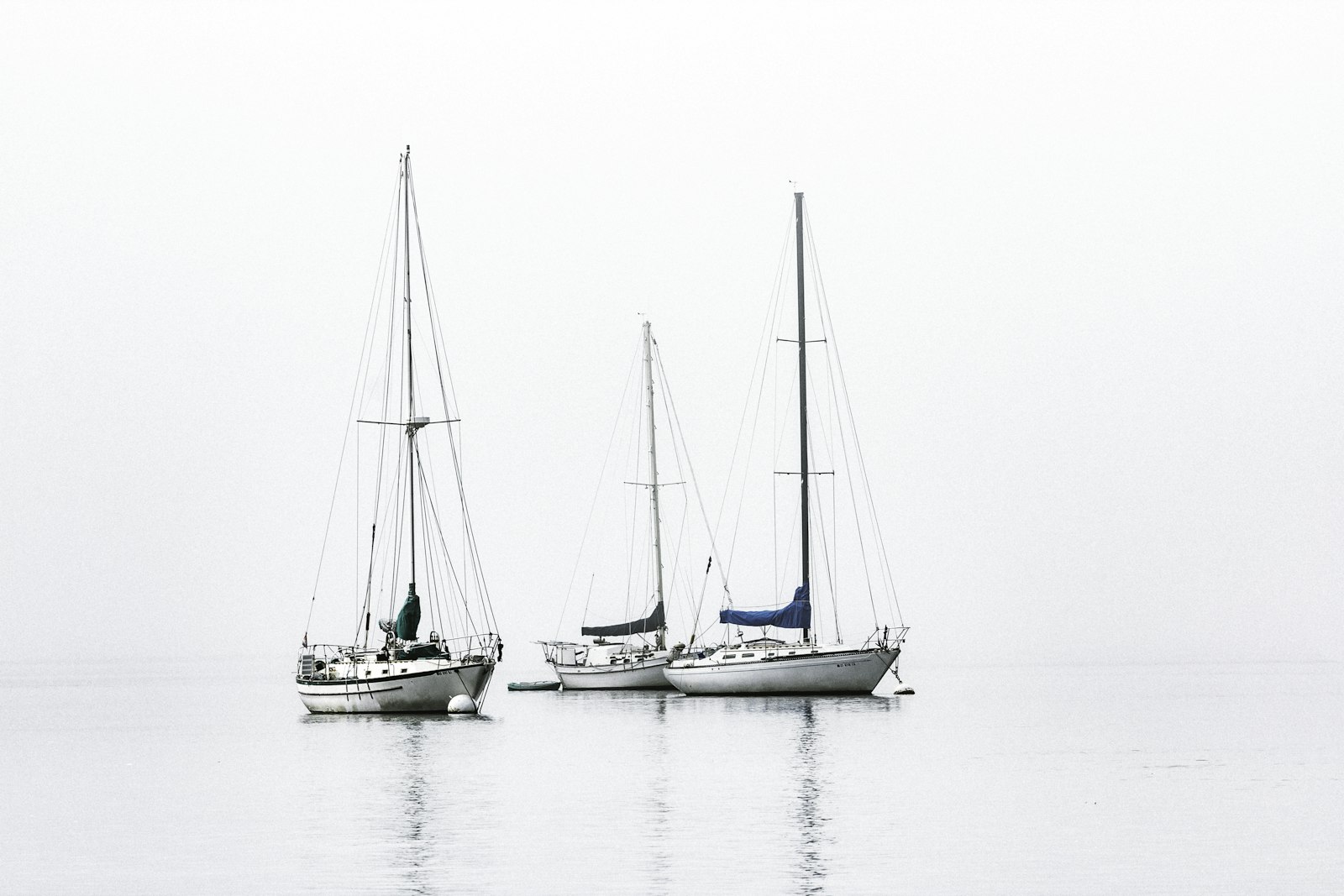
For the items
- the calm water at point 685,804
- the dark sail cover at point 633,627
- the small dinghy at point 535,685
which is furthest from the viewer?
the small dinghy at point 535,685

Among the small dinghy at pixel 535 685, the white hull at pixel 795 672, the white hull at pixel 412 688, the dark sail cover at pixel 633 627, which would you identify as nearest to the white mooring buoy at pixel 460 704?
the white hull at pixel 412 688

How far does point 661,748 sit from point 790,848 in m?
27.9

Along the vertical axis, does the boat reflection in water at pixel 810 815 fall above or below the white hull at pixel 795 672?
below

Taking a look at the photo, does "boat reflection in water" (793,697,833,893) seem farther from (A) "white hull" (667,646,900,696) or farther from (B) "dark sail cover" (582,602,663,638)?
(B) "dark sail cover" (582,602,663,638)

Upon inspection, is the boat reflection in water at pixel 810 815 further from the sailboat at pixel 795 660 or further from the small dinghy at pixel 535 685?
the small dinghy at pixel 535 685

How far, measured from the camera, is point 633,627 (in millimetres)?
101812

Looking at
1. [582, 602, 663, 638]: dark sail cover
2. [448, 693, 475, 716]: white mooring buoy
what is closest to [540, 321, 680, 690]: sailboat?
[582, 602, 663, 638]: dark sail cover

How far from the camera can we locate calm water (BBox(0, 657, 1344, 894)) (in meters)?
30.2

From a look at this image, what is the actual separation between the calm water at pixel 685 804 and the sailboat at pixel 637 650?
1514 cm

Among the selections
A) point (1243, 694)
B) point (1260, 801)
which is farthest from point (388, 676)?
Result: point (1243, 694)

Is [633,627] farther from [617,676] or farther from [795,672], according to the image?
[795,672]

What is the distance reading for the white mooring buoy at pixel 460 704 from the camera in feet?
241

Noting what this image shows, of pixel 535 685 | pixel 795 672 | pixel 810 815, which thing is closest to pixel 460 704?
pixel 795 672

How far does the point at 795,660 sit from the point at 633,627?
19.6m
